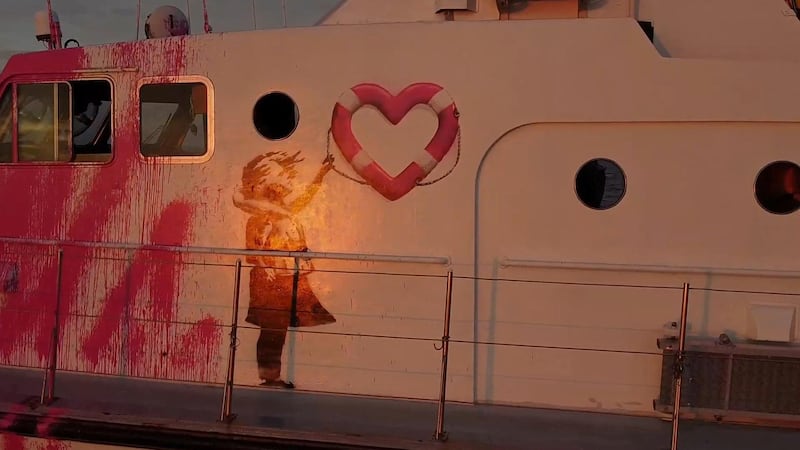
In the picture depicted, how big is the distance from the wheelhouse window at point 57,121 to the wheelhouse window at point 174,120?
0.85ft

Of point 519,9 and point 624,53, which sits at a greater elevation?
point 519,9

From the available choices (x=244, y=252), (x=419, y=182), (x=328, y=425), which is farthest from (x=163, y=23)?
(x=328, y=425)

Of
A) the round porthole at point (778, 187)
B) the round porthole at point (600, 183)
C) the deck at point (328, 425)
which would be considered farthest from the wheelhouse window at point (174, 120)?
the round porthole at point (778, 187)

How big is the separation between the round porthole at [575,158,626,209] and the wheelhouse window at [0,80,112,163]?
2.88m

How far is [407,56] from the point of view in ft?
12.6

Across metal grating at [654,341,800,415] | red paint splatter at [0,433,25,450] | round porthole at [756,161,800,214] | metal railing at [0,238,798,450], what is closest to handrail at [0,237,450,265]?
metal railing at [0,238,798,450]

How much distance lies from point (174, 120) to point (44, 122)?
851mm

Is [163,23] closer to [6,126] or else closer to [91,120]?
[91,120]

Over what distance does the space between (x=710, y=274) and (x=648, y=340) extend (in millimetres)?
493

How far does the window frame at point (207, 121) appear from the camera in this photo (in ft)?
13.2

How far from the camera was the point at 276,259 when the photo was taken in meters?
3.95

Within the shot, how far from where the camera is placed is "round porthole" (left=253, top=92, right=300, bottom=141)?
3990mm

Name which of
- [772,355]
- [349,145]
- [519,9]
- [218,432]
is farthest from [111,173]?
[772,355]

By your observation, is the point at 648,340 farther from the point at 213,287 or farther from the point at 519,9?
the point at 213,287
